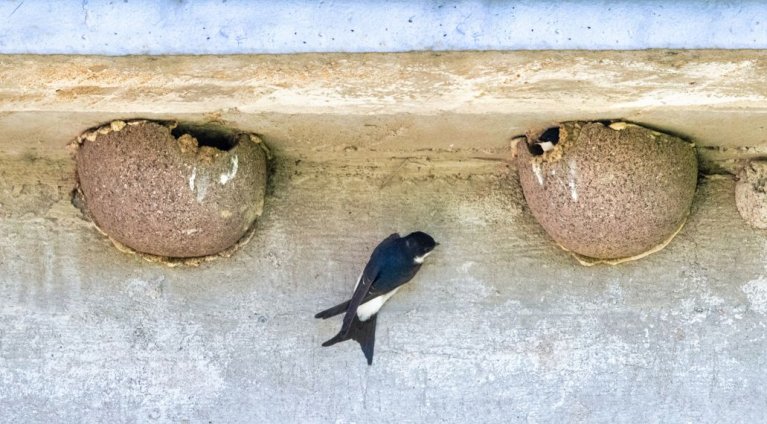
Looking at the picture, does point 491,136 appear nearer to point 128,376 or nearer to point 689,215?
point 689,215

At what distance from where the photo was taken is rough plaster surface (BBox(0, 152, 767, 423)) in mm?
2932

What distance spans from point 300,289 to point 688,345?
3.55ft

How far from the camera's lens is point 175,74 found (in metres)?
2.38

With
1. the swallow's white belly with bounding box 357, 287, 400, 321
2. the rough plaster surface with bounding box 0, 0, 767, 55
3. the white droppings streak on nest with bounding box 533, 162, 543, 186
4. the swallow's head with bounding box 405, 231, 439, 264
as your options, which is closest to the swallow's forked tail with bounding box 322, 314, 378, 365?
the swallow's white belly with bounding box 357, 287, 400, 321

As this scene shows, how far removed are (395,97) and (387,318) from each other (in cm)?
73

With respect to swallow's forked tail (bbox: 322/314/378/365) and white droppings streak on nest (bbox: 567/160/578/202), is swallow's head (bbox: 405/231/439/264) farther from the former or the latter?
white droppings streak on nest (bbox: 567/160/578/202)

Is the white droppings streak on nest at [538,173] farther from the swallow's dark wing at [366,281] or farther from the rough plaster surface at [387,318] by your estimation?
the swallow's dark wing at [366,281]

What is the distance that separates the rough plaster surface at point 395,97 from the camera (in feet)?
7.54

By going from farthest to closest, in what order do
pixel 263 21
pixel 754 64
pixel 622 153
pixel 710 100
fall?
pixel 622 153, pixel 710 100, pixel 754 64, pixel 263 21

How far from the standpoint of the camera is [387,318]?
9.83 ft

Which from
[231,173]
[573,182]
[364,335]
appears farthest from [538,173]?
[231,173]

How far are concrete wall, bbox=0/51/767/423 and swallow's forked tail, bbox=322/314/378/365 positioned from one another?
0.13 ft

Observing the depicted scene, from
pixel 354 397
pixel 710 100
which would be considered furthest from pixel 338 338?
pixel 710 100

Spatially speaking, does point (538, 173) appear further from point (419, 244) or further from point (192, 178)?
point (192, 178)
